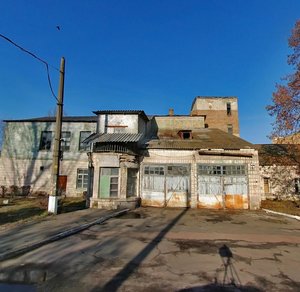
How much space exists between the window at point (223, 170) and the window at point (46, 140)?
1485 cm

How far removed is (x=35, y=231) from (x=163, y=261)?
4945mm

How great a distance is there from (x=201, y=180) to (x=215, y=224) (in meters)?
5.67

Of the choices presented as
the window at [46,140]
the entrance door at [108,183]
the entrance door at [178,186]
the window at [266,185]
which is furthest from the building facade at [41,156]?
the window at [266,185]

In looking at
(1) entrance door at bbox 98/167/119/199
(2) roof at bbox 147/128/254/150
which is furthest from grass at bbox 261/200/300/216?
(1) entrance door at bbox 98/167/119/199

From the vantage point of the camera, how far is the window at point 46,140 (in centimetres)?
2303

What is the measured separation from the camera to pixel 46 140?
23.2 m

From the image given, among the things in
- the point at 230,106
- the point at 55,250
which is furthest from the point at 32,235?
the point at 230,106

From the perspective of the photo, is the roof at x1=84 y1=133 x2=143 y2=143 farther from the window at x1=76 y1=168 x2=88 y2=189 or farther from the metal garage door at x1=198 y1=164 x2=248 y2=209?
the window at x1=76 y1=168 x2=88 y2=189

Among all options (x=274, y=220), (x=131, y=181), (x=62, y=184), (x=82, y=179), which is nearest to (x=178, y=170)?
(x=131, y=181)

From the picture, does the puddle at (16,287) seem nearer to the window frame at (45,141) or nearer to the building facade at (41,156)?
the building facade at (41,156)

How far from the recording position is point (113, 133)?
1756 centimetres

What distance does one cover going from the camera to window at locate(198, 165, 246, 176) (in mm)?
16359

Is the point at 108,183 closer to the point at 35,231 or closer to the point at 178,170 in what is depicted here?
the point at 178,170

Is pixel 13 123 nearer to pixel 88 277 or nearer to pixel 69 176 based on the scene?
pixel 69 176
